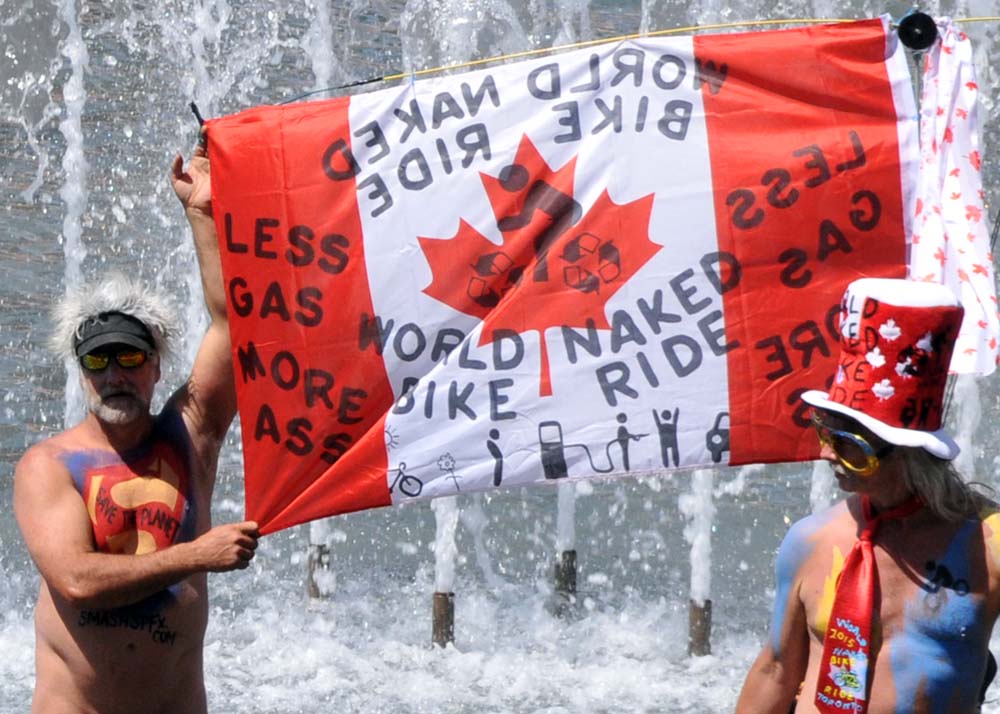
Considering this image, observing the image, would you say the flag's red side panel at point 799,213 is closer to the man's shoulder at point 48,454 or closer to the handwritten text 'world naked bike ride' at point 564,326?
the handwritten text 'world naked bike ride' at point 564,326

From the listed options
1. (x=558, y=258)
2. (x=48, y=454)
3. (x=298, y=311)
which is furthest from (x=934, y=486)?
(x=48, y=454)

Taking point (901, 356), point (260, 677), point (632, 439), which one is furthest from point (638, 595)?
point (901, 356)

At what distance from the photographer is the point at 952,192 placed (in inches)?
126

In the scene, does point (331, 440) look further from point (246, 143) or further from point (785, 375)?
point (785, 375)

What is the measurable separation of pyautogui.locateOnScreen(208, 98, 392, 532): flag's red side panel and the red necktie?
112 centimetres

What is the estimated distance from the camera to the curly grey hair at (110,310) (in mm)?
3059

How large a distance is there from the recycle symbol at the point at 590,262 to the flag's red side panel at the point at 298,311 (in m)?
0.44

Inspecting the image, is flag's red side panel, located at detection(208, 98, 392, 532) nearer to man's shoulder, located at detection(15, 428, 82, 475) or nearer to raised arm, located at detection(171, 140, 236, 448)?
raised arm, located at detection(171, 140, 236, 448)

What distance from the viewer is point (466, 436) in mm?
3264

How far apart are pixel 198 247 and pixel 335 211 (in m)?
0.32

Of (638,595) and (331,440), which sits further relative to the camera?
(638,595)

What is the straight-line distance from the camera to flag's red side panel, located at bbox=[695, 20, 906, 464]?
3.25 m

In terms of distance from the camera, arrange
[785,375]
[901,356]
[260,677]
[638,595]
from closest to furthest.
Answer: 1. [901,356]
2. [785,375]
3. [260,677]
4. [638,595]

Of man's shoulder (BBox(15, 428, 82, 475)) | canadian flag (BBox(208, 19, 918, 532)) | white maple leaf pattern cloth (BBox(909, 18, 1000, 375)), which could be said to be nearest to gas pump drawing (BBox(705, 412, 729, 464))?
canadian flag (BBox(208, 19, 918, 532))
